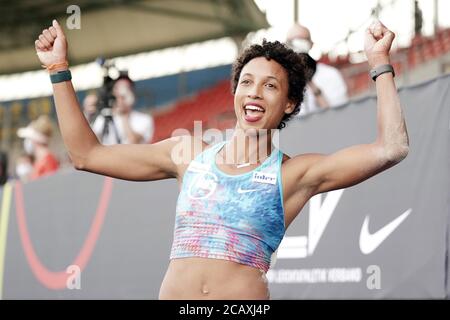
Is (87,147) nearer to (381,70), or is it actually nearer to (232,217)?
(232,217)

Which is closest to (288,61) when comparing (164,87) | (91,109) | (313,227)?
(313,227)

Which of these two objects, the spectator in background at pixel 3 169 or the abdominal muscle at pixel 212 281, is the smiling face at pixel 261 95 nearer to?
the abdominal muscle at pixel 212 281

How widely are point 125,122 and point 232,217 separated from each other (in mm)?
5570

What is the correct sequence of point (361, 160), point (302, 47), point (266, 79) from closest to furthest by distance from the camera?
point (361, 160) < point (266, 79) < point (302, 47)

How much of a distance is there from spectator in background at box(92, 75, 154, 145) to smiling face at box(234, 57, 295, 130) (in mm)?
4911

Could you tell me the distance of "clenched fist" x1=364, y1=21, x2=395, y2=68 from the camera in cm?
354

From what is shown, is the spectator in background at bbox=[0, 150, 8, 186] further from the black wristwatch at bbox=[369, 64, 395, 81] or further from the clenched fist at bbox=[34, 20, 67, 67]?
the black wristwatch at bbox=[369, 64, 395, 81]

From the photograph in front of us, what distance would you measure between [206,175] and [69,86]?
2.21 ft

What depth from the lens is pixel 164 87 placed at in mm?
25922

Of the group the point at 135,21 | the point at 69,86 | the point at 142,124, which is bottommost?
the point at 69,86

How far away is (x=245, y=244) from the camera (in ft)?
12.0
